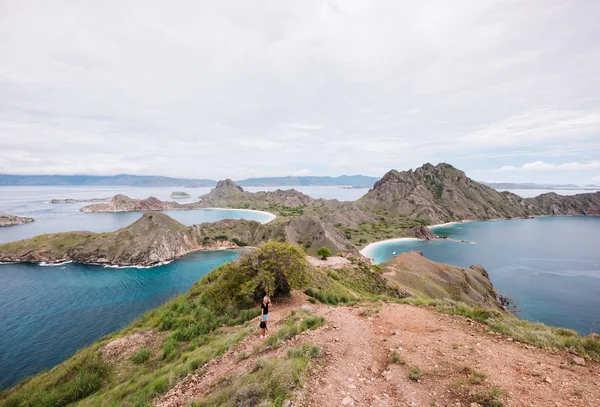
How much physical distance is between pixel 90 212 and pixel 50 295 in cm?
18329

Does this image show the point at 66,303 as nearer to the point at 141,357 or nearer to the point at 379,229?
the point at 141,357

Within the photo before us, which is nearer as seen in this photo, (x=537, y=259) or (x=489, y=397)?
(x=489, y=397)

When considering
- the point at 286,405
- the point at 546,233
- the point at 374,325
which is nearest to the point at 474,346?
the point at 374,325

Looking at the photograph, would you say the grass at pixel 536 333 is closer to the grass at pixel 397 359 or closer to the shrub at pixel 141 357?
the grass at pixel 397 359

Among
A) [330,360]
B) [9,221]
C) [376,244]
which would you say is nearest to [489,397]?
[330,360]

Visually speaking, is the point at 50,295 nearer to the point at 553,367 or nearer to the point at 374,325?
the point at 374,325

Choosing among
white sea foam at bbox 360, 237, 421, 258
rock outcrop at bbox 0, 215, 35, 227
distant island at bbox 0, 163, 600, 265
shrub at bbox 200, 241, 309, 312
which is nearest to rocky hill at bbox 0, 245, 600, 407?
shrub at bbox 200, 241, 309, 312

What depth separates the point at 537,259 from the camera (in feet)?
308

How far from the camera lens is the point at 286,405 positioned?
22.8 feet

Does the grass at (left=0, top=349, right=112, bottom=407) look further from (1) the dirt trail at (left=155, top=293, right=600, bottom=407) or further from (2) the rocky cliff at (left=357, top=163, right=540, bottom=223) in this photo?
(2) the rocky cliff at (left=357, top=163, right=540, bottom=223)

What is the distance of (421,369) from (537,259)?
121 meters

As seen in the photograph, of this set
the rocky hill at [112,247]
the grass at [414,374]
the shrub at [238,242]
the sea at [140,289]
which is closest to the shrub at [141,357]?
the grass at [414,374]

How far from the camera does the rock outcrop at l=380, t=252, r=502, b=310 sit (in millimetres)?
47000

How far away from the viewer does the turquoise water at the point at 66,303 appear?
3467 cm
